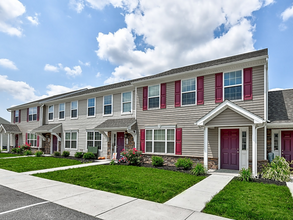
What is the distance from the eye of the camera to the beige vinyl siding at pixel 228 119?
9.66 meters

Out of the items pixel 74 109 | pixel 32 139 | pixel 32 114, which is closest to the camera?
pixel 74 109

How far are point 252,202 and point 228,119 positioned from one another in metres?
4.77

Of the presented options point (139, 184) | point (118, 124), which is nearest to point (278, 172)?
point (139, 184)

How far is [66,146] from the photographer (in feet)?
63.3

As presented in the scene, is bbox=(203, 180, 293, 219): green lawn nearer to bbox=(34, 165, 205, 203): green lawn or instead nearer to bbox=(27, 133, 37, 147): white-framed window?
bbox=(34, 165, 205, 203): green lawn

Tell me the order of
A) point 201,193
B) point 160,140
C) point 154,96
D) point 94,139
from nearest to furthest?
point 201,193
point 160,140
point 154,96
point 94,139

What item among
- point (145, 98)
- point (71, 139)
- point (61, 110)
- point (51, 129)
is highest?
point (145, 98)

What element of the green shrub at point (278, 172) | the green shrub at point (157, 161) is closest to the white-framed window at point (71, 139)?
the green shrub at point (157, 161)

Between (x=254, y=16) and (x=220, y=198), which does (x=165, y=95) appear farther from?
(x=220, y=198)

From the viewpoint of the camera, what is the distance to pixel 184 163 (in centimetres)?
1102

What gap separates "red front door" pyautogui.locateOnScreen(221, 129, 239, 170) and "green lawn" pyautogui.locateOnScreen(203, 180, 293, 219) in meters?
3.15

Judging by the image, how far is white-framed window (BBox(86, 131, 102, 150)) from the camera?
1664cm

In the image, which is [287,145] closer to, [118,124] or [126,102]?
[118,124]

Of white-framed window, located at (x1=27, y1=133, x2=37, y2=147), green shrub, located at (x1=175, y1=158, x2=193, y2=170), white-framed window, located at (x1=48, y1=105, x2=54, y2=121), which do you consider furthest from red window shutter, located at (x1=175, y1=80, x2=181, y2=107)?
white-framed window, located at (x1=27, y1=133, x2=37, y2=147)
